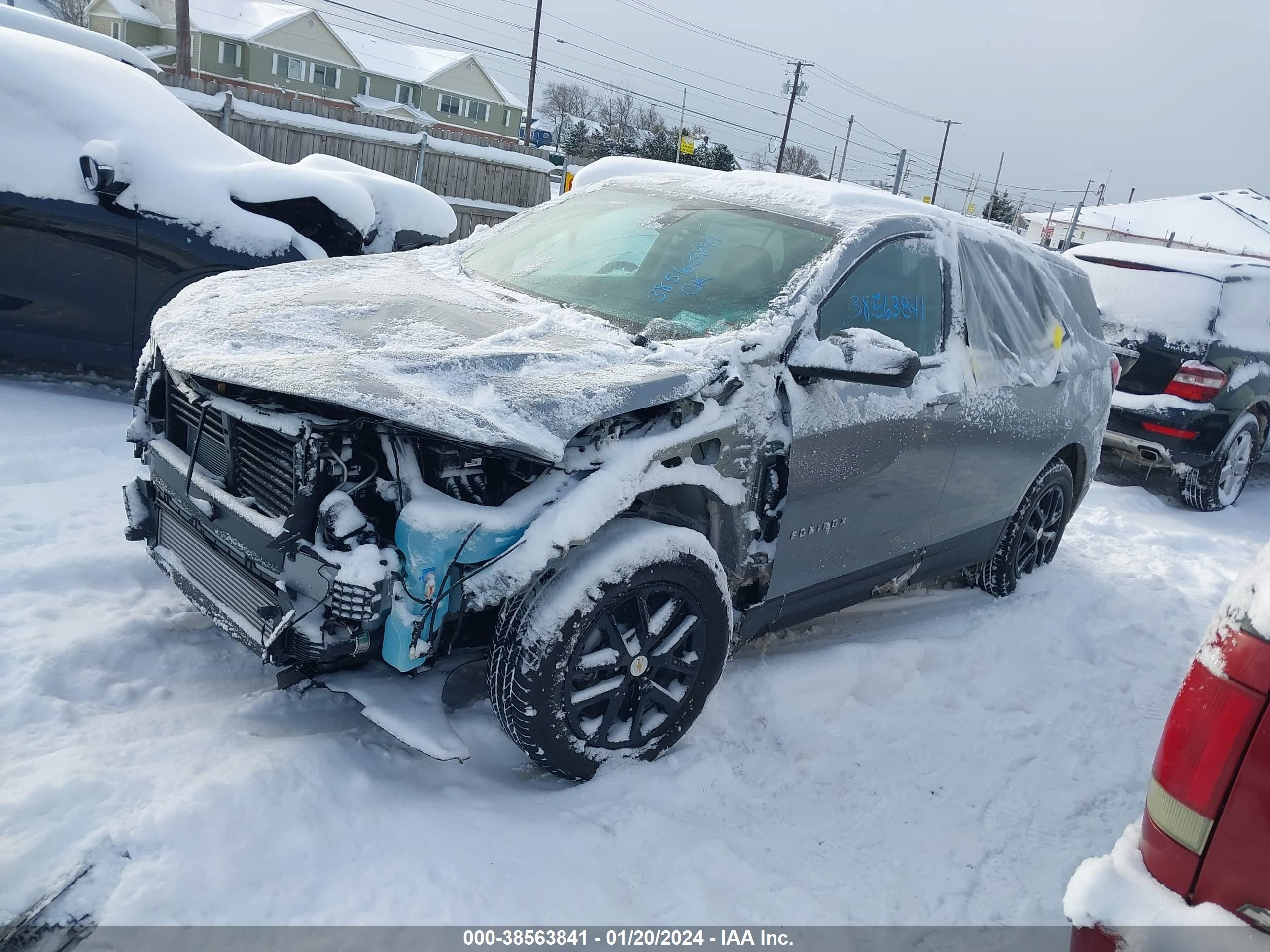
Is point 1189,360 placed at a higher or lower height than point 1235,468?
higher

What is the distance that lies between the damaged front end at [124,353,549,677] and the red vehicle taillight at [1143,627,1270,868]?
62.0 inches

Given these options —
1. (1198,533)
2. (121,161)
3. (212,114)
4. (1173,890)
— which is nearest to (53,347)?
(121,161)

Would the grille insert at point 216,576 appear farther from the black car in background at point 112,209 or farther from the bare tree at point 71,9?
the bare tree at point 71,9

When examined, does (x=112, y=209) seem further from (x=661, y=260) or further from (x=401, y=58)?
(x=401, y=58)

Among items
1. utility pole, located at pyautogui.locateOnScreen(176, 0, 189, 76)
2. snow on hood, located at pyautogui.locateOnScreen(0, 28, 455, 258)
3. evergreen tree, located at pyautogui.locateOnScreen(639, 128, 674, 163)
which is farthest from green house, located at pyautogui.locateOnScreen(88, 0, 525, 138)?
snow on hood, located at pyautogui.locateOnScreen(0, 28, 455, 258)

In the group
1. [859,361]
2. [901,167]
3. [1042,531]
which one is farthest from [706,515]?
[901,167]

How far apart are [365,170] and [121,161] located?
2411 millimetres

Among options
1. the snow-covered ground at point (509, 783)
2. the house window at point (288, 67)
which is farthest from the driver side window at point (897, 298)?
the house window at point (288, 67)

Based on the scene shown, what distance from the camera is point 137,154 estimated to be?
18.0 ft

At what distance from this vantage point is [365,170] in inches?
298

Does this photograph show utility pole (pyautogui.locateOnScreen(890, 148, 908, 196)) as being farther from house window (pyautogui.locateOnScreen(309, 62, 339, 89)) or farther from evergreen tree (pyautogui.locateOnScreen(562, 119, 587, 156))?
house window (pyautogui.locateOnScreen(309, 62, 339, 89))

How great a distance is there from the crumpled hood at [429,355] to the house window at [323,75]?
5347 centimetres

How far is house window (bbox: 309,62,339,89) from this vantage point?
50.4m

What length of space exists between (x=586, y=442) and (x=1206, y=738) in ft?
5.42
